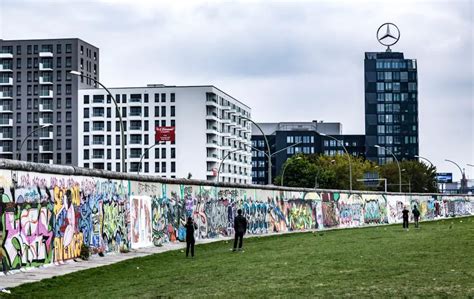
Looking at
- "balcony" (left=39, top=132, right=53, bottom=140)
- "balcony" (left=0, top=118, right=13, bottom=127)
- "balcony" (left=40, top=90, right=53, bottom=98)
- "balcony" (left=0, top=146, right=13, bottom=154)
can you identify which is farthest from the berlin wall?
"balcony" (left=0, top=118, right=13, bottom=127)

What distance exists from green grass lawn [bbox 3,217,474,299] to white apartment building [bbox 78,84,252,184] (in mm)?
118336

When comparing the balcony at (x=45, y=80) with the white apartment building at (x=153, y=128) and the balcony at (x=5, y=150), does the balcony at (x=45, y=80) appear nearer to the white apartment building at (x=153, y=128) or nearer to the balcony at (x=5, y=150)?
the white apartment building at (x=153, y=128)

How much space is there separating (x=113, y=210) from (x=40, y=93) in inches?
5065

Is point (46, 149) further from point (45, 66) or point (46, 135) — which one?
point (45, 66)

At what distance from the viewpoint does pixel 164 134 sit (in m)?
137

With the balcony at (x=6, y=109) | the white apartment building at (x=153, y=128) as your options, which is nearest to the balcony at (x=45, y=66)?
the white apartment building at (x=153, y=128)

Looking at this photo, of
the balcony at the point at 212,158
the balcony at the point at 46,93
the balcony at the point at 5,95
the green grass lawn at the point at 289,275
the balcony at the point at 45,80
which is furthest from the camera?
the balcony at the point at 5,95

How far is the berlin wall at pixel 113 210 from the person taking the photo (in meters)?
23.5

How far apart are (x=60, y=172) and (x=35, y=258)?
3403mm

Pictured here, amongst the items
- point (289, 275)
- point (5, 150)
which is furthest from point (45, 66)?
point (289, 275)

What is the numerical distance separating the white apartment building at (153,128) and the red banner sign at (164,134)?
7369 millimetres

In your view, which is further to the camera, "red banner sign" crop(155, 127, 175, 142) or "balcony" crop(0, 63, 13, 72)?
"balcony" crop(0, 63, 13, 72)

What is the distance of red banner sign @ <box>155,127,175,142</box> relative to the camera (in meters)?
137

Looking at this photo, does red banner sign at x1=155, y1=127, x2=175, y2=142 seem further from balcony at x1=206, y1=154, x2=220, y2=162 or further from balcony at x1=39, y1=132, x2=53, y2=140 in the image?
balcony at x1=39, y1=132, x2=53, y2=140
